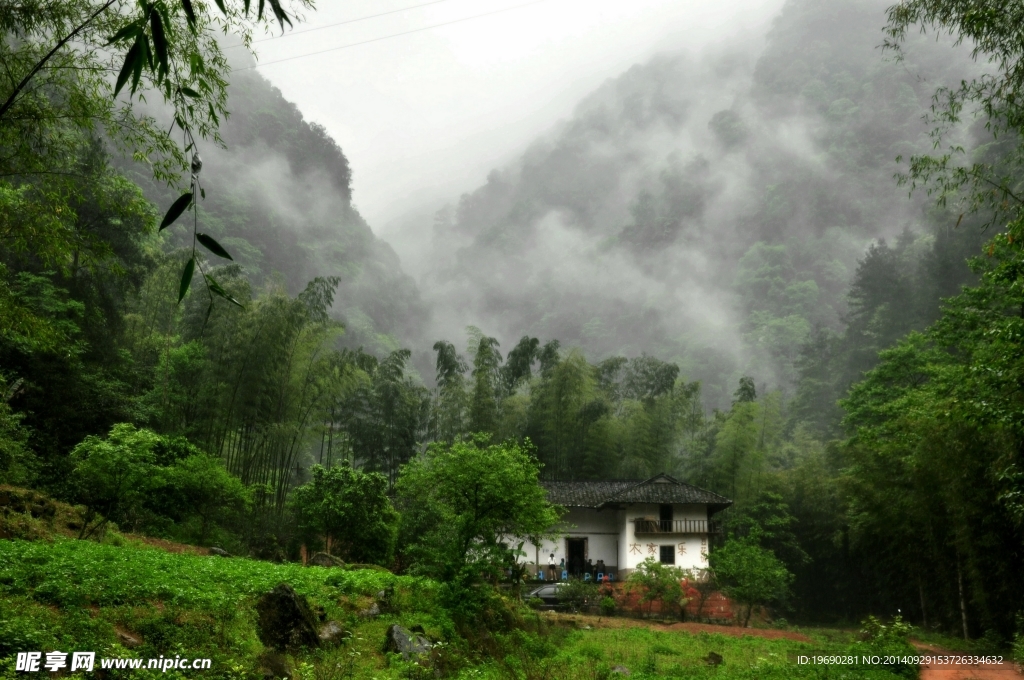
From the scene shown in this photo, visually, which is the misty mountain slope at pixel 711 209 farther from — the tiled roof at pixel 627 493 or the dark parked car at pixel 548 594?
the dark parked car at pixel 548 594

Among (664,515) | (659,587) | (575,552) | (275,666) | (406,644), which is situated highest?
(664,515)

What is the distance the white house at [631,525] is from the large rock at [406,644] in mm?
17370

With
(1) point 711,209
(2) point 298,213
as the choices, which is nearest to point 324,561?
(2) point 298,213

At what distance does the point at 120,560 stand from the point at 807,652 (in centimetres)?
1285

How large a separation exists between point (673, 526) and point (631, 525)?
174 centimetres

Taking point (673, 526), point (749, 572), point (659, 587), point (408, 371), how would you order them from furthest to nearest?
point (408, 371), point (673, 526), point (749, 572), point (659, 587)

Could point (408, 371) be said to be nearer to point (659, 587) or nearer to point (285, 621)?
point (659, 587)

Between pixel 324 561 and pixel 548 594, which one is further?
pixel 548 594

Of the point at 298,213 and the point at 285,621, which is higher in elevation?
the point at 298,213

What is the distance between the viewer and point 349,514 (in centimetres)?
2008

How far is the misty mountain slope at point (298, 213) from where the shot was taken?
73812 millimetres

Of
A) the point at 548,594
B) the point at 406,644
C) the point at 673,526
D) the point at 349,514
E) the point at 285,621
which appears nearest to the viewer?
the point at 285,621

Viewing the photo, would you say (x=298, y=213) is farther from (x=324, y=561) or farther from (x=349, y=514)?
(x=324, y=561)

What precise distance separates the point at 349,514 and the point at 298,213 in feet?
246
